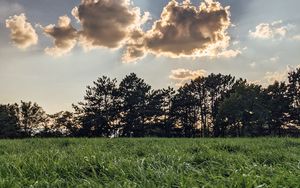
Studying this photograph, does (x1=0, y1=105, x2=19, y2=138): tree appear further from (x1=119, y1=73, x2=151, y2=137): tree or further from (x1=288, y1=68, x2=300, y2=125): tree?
(x1=288, y1=68, x2=300, y2=125): tree

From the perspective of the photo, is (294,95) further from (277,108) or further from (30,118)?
(30,118)

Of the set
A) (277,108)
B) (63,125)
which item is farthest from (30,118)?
(277,108)

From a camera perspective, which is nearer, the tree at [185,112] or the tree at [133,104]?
the tree at [133,104]

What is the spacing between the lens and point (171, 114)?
292ft

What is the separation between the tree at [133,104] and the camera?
3167 inches

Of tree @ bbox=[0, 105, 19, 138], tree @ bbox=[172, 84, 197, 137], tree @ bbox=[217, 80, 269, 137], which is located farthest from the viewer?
tree @ bbox=[172, 84, 197, 137]

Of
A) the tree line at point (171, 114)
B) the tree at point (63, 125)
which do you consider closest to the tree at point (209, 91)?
the tree line at point (171, 114)

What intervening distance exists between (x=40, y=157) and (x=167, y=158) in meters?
2.63

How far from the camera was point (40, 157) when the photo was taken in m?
7.79

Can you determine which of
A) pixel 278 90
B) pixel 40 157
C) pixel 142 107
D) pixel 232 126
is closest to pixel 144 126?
pixel 142 107

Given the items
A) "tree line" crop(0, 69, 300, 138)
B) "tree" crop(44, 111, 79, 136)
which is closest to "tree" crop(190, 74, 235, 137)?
"tree line" crop(0, 69, 300, 138)

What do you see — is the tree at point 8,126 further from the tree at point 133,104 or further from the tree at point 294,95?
the tree at point 294,95

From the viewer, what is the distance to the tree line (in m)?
75.8

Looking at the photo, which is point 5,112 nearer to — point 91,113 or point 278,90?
point 91,113
